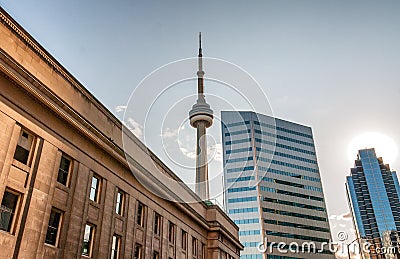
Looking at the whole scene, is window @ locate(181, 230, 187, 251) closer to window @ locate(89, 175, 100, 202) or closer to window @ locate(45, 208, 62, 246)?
window @ locate(89, 175, 100, 202)

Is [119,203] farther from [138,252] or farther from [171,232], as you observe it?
[171,232]

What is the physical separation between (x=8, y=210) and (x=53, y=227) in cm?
312

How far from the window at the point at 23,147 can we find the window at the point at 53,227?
10.8 feet

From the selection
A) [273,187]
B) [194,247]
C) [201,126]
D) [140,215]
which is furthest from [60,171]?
[273,187]

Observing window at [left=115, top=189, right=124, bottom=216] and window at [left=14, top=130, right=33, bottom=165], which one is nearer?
window at [left=14, top=130, right=33, bottom=165]

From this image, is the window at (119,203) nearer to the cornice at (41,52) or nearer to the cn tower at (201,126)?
the cornice at (41,52)

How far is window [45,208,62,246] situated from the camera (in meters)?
18.9

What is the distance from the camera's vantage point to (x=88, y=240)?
869 inches

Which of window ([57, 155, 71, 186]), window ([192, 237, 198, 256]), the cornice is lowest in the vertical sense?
window ([192, 237, 198, 256])

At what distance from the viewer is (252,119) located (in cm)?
13938

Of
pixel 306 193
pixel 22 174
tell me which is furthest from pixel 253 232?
pixel 22 174

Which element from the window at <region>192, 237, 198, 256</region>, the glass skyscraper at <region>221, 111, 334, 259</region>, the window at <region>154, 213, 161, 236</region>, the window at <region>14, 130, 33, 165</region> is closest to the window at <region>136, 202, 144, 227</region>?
the window at <region>154, 213, 161, 236</region>

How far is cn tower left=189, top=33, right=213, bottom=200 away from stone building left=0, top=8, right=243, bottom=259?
38.5 meters

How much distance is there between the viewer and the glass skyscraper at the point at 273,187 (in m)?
120
